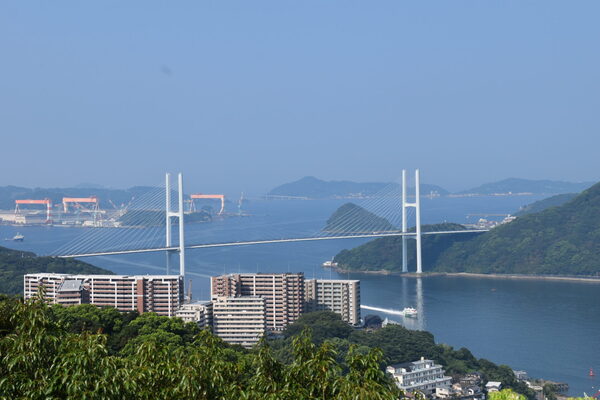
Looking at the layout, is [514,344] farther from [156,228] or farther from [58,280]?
[156,228]

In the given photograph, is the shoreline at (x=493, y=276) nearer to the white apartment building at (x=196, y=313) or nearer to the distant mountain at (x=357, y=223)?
the distant mountain at (x=357, y=223)

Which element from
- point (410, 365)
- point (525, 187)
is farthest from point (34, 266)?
point (525, 187)

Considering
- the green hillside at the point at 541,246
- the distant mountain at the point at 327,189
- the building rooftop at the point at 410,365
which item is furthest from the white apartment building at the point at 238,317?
the distant mountain at the point at 327,189

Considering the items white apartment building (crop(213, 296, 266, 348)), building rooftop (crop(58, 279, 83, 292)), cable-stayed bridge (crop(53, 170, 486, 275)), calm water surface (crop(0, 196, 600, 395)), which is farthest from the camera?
cable-stayed bridge (crop(53, 170, 486, 275))

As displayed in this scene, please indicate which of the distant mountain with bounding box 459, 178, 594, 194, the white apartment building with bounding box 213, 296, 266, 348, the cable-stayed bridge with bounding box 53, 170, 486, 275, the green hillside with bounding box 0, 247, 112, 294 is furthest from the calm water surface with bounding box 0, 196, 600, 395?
the distant mountain with bounding box 459, 178, 594, 194

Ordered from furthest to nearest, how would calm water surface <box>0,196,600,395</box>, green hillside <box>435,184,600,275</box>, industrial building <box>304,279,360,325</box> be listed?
green hillside <box>435,184,600,275</box> → industrial building <box>304,279,360,325</box> → calm water surface <box>0,196,600,395</box>

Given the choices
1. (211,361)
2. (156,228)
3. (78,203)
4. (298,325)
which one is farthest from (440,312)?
(78,203)

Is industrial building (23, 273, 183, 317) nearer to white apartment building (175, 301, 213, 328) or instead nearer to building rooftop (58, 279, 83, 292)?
building rooftop (58, 279, 83, 292)
